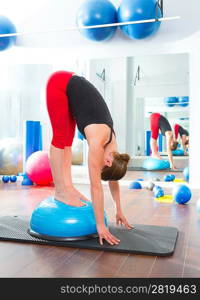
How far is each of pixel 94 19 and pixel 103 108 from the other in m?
2.52

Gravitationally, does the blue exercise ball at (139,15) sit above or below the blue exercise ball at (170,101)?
above

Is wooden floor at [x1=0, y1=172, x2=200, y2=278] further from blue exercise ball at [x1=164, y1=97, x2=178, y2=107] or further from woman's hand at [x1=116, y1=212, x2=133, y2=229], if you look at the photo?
blue exercise ball at [x1=164, y1=97, x2=178, y2=107]

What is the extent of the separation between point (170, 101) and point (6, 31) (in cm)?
288

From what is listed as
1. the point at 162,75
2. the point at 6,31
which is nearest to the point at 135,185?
→ the point at 162,75

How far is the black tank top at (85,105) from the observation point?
233 cm

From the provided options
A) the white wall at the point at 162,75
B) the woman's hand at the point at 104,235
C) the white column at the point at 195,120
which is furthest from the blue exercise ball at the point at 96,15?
the woman's hand at the point at 104,235

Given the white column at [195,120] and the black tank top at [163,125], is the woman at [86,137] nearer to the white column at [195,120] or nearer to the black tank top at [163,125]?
the white column at [195,120]

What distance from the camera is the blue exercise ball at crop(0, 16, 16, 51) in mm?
4872

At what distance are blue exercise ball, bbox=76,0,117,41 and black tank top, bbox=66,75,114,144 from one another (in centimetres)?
228

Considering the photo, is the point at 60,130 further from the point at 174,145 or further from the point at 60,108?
the point at 174,145

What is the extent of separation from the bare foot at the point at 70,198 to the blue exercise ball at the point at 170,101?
3.61 m

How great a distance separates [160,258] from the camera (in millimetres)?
2055

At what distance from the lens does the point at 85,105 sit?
7.80 feet

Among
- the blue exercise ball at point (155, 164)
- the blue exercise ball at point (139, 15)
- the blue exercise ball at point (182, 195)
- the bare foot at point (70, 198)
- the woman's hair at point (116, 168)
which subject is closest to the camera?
the woman's hair at point (116, 168)
